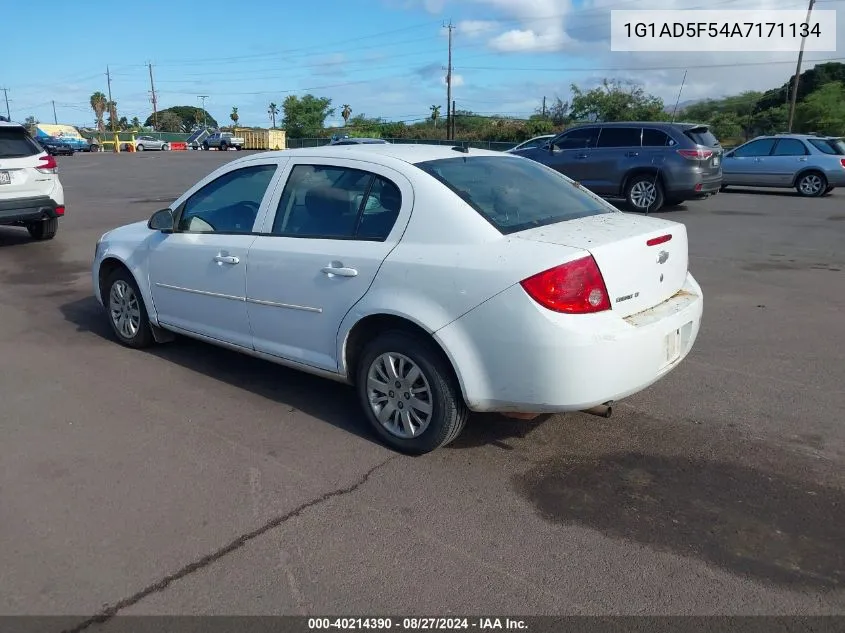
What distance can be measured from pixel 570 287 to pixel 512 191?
1.02 meters

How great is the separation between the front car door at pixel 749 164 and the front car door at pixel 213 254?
17518mm

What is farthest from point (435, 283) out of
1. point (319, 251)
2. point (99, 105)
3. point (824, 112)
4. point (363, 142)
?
point (99, 105)

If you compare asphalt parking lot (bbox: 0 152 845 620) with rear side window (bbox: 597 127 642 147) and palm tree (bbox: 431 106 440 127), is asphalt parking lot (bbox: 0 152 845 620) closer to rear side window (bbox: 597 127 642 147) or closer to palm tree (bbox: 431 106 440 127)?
rear side window (bbox: 597 127 642 147)

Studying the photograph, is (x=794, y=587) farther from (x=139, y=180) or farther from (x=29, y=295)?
(x=139, y=180)

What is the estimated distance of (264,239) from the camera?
4.56 metres

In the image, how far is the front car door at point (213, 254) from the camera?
473 cm

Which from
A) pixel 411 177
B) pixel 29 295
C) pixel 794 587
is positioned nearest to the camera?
pixel 794 587

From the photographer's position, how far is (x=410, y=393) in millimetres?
3877

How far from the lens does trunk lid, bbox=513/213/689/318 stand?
354cm

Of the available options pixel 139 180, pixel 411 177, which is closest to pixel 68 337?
pixel 411 177

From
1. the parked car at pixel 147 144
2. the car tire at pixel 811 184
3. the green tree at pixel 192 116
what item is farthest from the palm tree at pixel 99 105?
the car tire at pixel 811 184

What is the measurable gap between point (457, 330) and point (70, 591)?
2.03 metres

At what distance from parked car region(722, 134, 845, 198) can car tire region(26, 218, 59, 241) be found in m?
16.5

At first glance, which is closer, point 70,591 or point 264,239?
point 70,591
